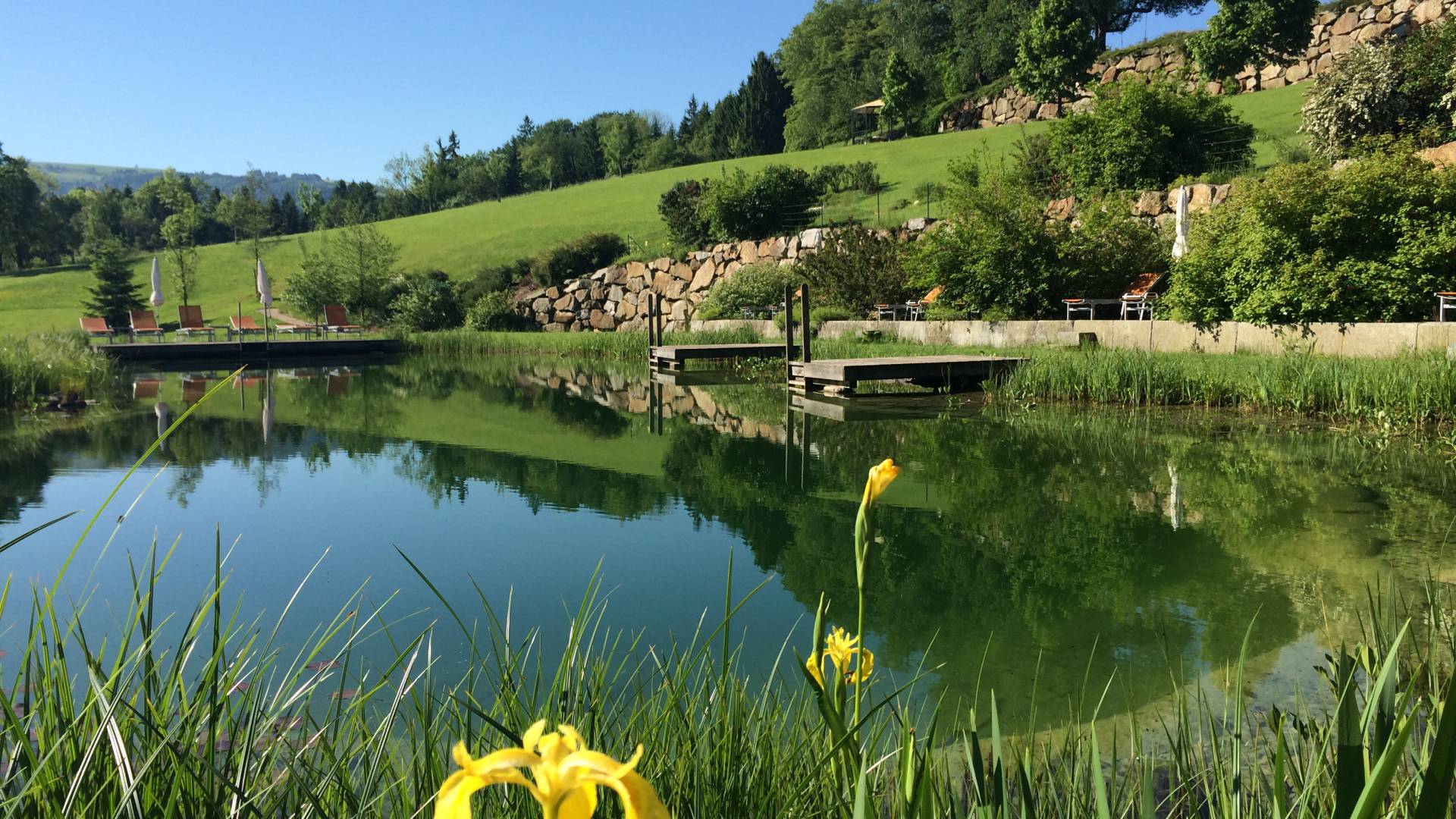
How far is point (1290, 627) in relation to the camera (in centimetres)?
346

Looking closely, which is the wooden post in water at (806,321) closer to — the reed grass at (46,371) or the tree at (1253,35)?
the reed grass at (46,371)

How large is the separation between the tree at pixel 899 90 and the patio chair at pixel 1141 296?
26.6 metres

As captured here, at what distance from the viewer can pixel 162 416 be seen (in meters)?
10.9

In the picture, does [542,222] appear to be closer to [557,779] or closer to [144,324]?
[144,324]

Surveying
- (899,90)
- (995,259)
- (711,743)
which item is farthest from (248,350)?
(899,90)

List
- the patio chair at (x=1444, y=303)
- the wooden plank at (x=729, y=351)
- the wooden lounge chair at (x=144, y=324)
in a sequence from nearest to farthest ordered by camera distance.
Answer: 1. the patio chair at (x=1444, y=303)
2. the wooden plank at (x=729, y=351)
3. the wooden lounge chair at (x=144, y=324)

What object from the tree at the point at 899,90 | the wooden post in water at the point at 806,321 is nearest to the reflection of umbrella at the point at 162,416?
the wooden post in water at the point at 806,321

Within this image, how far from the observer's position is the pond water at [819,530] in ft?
11.2

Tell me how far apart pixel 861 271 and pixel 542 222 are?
A: 20337 millimetres

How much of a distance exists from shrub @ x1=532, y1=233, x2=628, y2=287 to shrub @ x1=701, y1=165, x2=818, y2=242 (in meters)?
4.68

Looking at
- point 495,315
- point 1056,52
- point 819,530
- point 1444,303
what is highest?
point 1056,52

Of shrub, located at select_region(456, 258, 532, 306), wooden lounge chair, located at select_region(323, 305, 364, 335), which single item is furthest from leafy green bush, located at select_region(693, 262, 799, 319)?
wooden lounge chair, located at select_region(323, 305, 364, 335)

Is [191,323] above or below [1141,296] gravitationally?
above

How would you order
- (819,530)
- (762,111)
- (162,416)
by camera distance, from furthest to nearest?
(762,111) → (162,416) → (819,530)
